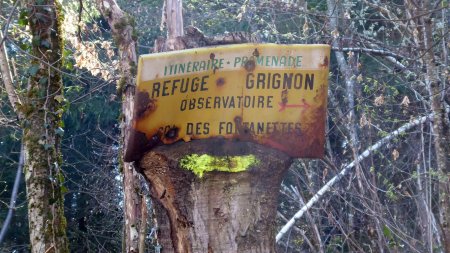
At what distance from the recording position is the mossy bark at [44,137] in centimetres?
554

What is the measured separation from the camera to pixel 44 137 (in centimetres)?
566

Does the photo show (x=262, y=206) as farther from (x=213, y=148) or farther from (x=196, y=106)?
(x=196, y=106)

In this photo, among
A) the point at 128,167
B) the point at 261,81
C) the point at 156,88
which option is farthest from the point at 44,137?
the point at 261,81

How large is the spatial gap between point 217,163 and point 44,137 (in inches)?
139

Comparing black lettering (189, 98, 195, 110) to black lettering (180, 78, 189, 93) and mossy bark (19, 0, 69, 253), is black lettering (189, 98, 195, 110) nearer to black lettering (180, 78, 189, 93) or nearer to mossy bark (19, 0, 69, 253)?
black lettering (180, 78, 189, 93)

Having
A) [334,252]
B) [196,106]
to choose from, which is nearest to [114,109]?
[334,252]

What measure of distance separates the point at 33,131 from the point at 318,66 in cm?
373

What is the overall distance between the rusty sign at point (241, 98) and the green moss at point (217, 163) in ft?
0.27

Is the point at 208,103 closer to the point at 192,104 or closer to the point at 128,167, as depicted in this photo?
the point at 192,104

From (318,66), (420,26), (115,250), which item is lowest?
(115,250)

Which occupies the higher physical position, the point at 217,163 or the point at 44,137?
the point at 44,137

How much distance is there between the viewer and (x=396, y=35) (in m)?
9.81

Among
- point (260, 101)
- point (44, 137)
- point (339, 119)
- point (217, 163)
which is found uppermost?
point (339, 119)

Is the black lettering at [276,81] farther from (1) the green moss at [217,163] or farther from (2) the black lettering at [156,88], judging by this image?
(2) the black lettering at [156,88]
